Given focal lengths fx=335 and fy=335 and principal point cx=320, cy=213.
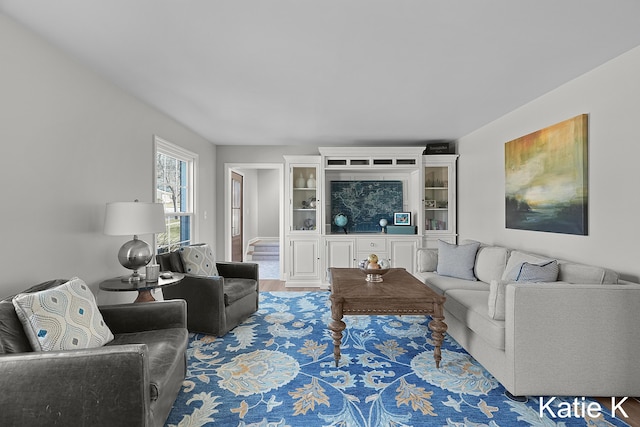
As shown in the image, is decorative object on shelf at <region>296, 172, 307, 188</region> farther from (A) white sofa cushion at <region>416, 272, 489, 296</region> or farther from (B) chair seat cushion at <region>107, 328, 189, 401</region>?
(B) chair seat cushion at <region>107, 328, 189, 401</region>

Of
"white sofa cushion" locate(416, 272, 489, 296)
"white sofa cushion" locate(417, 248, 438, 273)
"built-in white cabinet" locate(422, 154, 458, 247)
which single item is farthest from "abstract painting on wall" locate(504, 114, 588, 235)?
"built-in white cabinet" locate(422, 154, 458, 247)

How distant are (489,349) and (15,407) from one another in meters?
2.75

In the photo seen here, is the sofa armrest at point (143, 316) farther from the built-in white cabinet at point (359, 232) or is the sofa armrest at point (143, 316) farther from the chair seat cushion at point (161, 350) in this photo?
the built-in white cabinet at point (359, 232)

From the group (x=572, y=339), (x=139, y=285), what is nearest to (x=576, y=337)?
(x=572, y=339)

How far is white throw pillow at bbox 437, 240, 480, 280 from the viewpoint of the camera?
380 cm

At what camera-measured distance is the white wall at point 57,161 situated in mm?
2021

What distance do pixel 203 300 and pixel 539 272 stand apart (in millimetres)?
2914

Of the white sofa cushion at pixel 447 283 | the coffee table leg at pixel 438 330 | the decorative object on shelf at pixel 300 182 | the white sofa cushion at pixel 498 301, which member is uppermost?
Answer: the decorative object on shelf at pixel 300 182

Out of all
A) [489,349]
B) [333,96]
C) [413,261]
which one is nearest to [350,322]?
[489,349]

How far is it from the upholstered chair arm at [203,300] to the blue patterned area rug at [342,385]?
142 millimetres

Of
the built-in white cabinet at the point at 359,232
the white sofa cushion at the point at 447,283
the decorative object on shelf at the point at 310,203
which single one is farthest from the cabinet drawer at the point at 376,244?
the white sofa cushion at the point at 447,283

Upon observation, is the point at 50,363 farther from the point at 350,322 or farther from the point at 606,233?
the point at 606,233

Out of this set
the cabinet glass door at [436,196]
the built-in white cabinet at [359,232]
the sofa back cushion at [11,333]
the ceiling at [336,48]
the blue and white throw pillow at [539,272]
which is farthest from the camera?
the cabinet glass door at [436,196]

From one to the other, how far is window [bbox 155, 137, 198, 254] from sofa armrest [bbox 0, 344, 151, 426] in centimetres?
250
